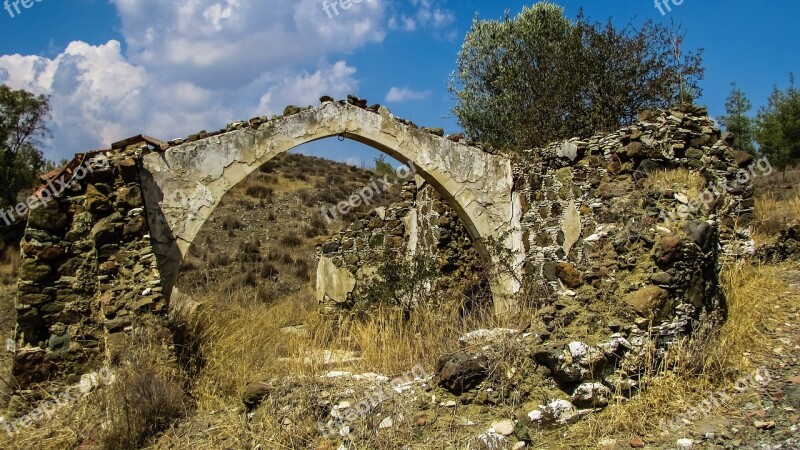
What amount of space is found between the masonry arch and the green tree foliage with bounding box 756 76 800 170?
15.4m

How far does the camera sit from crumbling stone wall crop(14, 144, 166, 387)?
5.54m

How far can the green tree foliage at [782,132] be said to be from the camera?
1973cm

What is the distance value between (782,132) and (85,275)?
2124 centimetres

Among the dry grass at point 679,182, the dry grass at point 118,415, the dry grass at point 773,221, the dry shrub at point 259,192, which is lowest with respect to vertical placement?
the dry grass at point 118,415

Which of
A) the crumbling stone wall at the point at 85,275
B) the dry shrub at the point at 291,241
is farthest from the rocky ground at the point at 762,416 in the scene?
the dry shrub at the point at 291,241

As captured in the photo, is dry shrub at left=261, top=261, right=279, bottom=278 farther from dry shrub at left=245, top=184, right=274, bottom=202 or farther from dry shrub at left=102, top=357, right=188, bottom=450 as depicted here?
dry shrub at left=102, top=357, right=188, bottom=450

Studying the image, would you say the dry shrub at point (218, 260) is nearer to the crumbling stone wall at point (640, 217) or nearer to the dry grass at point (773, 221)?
the crumbling stone wall at point (640, 217)

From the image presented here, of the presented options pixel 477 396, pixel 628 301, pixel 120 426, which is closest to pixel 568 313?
pixel 628 301

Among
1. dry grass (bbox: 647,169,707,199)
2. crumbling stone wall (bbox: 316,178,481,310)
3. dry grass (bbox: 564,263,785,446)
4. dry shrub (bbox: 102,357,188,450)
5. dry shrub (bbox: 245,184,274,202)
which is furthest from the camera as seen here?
dry shrub (bbox: 245,184,274,202)

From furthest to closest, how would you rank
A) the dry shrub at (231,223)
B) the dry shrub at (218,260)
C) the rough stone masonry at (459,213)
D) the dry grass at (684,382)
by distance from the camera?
the dry shrub at (231,223), the dry shrub at (218,260), the rough stone masonry at (459,213), the dry grass at (684,382)

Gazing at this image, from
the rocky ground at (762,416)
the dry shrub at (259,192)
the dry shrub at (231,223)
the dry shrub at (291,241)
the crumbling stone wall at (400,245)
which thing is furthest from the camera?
the dry shrub at (259,192)

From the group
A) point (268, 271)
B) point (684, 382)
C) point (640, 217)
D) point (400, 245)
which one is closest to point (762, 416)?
→ point (684, 382)

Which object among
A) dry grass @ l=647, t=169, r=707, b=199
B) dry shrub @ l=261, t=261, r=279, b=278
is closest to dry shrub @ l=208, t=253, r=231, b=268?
dry shrub @ l=261, t=261, r=279, b=278

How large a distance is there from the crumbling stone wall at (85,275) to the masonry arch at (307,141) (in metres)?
0.41
